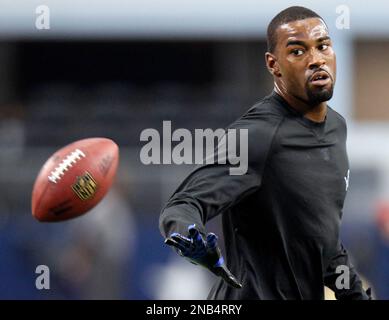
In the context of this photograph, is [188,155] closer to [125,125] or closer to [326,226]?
[125,125]

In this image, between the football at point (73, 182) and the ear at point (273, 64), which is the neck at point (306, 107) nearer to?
the ear at point (273, 64)

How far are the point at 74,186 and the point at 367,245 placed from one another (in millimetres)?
7225

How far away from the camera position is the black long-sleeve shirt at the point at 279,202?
495 cm

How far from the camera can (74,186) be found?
6020 mm

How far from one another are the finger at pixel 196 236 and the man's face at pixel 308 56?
40.9 inches

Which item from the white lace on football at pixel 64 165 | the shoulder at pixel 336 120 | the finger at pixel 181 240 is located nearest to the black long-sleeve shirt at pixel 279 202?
the shoulder at pixel 336 120

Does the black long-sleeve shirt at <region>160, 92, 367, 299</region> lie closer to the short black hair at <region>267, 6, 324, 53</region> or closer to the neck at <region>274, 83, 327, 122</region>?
the neck at <region>274, 83, 327, 122</region>

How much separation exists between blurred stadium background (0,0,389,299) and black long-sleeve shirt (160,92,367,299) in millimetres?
6973

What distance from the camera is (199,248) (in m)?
4.47

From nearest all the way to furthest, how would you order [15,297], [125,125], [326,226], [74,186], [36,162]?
[326,226] < [74,186] < [15,297] < [36,162] < [125,125]

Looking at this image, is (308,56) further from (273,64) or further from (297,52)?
(273,64)

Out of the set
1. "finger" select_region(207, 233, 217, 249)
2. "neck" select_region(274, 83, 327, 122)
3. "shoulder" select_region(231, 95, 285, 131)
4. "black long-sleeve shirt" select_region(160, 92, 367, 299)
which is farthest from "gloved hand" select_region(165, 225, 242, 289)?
"neck" select_region(274, 83, 327, 122)

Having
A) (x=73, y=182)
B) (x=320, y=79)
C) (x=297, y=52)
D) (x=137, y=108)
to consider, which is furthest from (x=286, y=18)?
(x=137, y=108)

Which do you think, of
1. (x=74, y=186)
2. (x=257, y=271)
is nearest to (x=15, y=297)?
(x=74, y=186)
